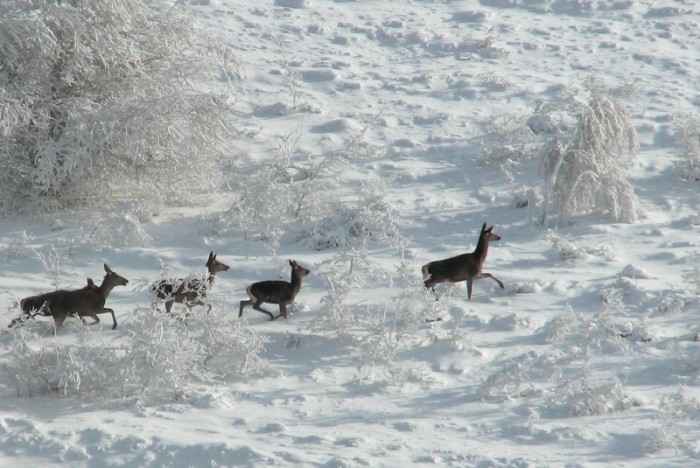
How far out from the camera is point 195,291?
9172 millimetres

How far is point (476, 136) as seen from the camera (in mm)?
17047

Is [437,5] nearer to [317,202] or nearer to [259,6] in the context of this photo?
[259,6]

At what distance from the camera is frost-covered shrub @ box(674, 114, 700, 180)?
49.3 feet

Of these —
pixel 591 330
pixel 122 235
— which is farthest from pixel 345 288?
pixel 122 235

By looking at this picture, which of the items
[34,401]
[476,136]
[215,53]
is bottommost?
[34,401]

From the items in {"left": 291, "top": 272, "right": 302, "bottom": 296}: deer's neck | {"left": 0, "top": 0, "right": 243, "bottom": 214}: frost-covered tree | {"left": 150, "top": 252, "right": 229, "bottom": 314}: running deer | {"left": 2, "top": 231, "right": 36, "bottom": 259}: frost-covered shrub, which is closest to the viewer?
{"left": 150, "top": 252, "right": 229, "bottom": 314}: running deer

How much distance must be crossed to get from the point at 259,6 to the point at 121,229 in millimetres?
13421

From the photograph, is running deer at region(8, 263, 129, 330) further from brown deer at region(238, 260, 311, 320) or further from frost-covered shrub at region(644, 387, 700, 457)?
frost-covered shrub at region(644, 387, 700, 457)

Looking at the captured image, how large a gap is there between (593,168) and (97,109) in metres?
7.86

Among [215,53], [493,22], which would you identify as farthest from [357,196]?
[493,22]

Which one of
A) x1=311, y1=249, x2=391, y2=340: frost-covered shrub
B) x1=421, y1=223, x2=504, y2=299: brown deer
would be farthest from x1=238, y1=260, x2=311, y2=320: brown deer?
x1=421, y1=223, x2=504, y2=299: brown deer

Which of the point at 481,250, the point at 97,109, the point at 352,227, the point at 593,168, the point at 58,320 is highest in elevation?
the point at 97,109

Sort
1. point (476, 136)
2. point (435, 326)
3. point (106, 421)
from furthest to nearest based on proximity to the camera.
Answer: point (476, 136) < point (435, 326) < point (106, 421)

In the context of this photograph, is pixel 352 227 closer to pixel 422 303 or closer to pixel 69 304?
pixel 422 303
